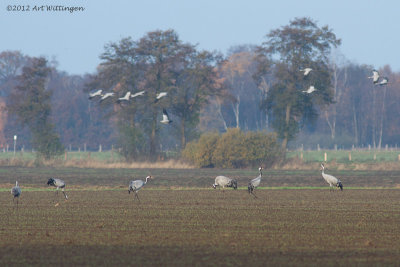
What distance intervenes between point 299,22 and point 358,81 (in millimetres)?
63288

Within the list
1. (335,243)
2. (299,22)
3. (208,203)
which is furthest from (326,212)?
(299,22)

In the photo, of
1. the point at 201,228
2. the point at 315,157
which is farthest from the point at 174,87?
the point at 201,228

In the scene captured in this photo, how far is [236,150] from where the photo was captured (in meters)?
66.2

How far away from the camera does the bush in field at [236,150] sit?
66.4 meters

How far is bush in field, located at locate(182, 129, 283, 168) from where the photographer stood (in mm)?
66375

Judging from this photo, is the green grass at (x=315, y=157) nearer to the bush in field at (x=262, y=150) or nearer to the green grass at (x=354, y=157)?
the green grass at (x=354, y=157)

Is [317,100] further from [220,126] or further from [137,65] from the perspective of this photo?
[220,126]

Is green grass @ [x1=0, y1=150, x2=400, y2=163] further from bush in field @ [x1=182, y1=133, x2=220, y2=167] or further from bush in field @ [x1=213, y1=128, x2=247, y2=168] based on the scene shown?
bush in field @ [x1=182, y1=133, x2=220, y2=167]

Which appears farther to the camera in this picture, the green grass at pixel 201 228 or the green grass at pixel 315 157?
the green grass at pixel 315 157

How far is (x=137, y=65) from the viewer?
73.2m

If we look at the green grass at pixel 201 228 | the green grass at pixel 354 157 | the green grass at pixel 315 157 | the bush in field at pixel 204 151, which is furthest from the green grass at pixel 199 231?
the green grass at pixel 354 157

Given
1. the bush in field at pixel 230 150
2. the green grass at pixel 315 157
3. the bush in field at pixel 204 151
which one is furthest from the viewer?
the green grass at pixel 315 157

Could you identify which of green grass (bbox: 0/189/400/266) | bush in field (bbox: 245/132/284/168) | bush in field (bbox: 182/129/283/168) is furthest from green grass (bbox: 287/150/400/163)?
green grass (bbox: 0/189/400/266)

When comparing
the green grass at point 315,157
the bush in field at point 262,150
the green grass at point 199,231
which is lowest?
the green grass at point 199,231
